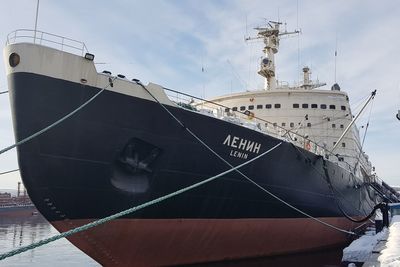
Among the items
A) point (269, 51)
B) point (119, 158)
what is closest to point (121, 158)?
point (119, 158)

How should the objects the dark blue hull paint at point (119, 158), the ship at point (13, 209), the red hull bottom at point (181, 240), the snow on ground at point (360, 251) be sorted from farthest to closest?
the ship at point (13, 209) < the snow on ground at point (360, 251) < the red hull bottom at point (181, 240) < the dark blue hull paint at point (119, 158)

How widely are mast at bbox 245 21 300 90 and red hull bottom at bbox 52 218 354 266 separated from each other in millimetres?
9832

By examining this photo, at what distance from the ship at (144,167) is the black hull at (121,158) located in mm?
22

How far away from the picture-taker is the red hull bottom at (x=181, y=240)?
8.58 meters

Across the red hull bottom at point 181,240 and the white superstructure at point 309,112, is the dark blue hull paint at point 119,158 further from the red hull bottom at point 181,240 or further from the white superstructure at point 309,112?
the white superstructure at point 309,112

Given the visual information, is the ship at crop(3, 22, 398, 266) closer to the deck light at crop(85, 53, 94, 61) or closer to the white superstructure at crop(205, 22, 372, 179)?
the deck light at crop(85, 53, 94, 61)

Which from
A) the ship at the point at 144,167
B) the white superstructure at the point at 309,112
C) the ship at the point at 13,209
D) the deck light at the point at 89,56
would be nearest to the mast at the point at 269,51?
the white superstructure at the point at 309,112

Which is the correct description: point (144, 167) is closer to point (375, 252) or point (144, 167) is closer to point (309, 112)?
point (375, 252)

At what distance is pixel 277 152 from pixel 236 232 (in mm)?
2633

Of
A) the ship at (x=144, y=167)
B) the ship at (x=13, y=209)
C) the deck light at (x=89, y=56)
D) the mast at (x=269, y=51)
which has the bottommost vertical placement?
the ship at (x=13, y=209)

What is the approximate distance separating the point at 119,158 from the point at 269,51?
14.4 m

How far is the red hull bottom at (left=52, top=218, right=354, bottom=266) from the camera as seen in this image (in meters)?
8.58

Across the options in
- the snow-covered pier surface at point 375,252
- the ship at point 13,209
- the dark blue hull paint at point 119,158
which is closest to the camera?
the snow-covered pier surface at point 375,252

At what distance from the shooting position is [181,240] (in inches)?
373
